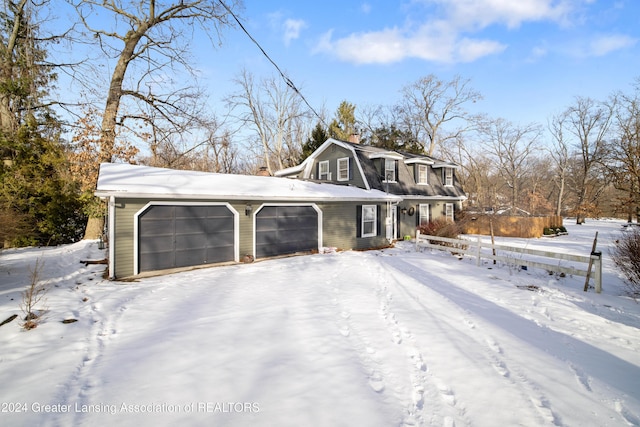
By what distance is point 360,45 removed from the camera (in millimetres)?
15328

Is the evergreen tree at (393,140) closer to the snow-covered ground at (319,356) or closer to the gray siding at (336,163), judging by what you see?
the gray siding at (336,163)

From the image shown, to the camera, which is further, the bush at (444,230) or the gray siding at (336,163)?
the gray siding at (336,163)

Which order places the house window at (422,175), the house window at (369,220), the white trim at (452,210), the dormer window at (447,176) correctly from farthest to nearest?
1. the dormer window at (447,176)
2. the white trim at (452,210)
3. the house window at (422,175)
4. the house window at (369,220)

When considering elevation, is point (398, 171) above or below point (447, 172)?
below

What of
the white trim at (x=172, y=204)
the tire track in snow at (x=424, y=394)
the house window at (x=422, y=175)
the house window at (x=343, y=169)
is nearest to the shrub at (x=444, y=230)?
the house window at (x=422, y=175)

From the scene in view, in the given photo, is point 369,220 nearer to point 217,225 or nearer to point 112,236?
point 217,225

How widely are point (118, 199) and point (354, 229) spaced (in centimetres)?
943

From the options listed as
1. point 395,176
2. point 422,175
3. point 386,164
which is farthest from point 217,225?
point 422,175

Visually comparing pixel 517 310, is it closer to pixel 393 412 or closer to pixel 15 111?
pixel 393 412

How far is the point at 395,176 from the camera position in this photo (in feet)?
61.2

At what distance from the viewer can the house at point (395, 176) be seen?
17.5m

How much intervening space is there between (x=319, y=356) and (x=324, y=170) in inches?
636

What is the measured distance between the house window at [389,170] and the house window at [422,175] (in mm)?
2425

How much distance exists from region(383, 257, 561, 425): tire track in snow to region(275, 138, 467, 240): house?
347 inches
